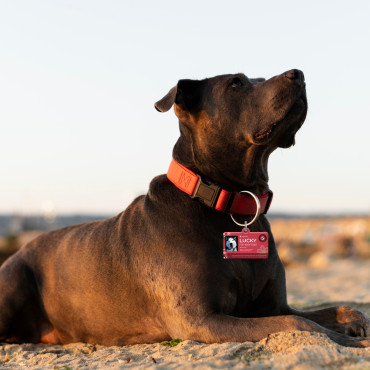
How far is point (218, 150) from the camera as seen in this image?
444cm

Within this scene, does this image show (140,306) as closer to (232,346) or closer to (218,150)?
(232,346)

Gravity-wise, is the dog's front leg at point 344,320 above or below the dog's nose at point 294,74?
below

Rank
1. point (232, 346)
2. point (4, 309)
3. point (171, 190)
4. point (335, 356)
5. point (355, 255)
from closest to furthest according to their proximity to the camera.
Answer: point (335, 356) < point (232, 346) < point (171, 190) < point (4, 309) < point (355, 255)

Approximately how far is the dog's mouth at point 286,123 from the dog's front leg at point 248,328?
140cm

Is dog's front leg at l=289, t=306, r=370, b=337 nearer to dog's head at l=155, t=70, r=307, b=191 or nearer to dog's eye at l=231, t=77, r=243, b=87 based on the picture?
dog's head at l=155, t=70, r=307, b=191

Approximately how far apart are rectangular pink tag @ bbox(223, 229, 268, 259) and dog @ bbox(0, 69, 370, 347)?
6 cm

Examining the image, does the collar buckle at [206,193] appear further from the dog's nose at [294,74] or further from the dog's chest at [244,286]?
the dog's nose at [294,74]

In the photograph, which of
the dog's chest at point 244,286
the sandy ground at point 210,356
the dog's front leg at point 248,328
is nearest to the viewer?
the sandy ground at point 210,356

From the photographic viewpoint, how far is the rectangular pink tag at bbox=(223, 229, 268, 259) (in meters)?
4.21

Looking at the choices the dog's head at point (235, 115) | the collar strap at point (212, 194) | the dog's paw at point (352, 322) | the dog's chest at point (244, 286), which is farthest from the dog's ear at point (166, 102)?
the dog's paw at point (352, 322)

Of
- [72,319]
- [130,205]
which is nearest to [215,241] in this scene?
[130,205]

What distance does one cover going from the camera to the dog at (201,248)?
13.3ft

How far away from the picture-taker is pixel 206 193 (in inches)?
168

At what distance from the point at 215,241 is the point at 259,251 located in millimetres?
393
